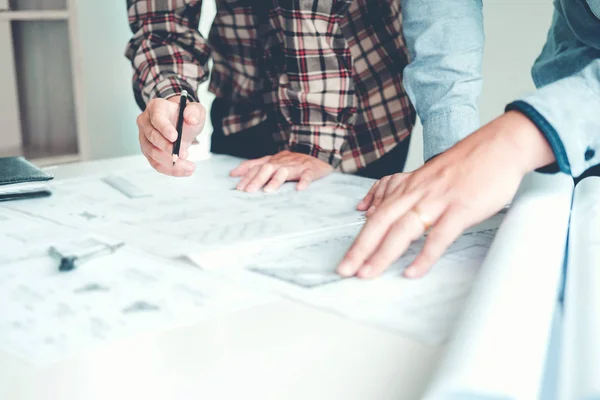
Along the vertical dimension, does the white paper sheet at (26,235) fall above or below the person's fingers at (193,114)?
below

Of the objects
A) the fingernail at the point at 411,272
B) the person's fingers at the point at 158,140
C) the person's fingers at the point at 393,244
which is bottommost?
the fingernail at the point at 411,272

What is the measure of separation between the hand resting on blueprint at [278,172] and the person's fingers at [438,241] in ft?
1.22

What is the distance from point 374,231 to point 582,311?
21cm

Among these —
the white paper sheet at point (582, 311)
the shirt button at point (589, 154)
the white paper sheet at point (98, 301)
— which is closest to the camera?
the white paper sheet at point (582, 311)

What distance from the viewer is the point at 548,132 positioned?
642 mm

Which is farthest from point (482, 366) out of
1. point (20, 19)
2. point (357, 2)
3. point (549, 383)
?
point (20, 19)

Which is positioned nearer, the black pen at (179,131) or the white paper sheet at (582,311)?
the white paper sheet at (582,311)

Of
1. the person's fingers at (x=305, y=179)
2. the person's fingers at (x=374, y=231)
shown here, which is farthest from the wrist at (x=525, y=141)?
the person's fingers at (x=305, y=179)

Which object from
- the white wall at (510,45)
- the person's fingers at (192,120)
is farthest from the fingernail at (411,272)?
the white wall at (510,45)

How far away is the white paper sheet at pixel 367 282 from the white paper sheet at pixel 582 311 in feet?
0.28

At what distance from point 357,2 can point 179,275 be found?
0.81 m

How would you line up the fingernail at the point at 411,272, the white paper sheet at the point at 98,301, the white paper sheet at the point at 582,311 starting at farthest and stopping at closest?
the fingernail at the point at 411,272 < the white paper sheet at the point at 98,301 < the white paper sheet at the point at 582,311

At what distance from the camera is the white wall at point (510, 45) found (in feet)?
6.05

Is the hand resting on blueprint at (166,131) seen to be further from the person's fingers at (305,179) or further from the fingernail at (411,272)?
the fingernail at (411,272)
